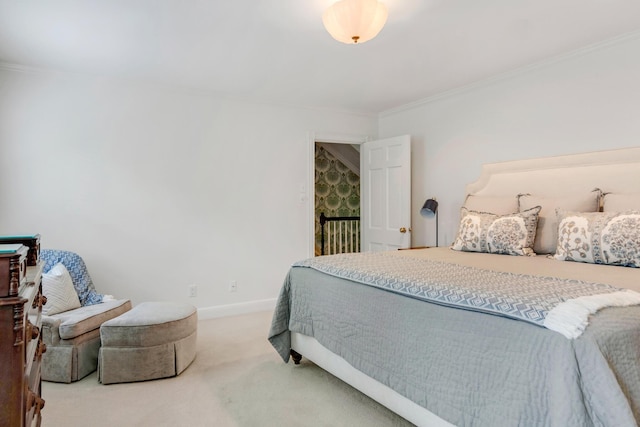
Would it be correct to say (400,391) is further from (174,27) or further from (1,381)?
(174,27)

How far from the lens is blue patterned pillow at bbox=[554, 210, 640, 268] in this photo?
2232 mm

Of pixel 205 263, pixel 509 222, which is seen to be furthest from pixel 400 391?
pixel 205 263

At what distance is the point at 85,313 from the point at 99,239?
98cm

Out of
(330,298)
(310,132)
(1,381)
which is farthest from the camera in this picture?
(310,132)

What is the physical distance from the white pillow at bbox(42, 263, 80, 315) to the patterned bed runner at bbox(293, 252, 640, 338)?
1.87 m

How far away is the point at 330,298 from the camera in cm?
231

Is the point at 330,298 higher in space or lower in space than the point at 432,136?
lower

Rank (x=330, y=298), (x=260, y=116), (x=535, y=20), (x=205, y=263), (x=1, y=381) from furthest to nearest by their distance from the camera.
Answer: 1. (x=260, y=116)
2. (x=205, y=263)
3. (x=535, y=20)
4. (x=330, y=298)
5. (x=1, y=381)

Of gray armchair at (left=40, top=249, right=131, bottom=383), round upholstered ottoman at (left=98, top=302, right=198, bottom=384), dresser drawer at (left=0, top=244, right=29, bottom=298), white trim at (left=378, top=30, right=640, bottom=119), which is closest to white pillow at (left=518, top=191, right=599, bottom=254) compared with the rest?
white trim at (left=378, top=30, right=640, bottom=119)

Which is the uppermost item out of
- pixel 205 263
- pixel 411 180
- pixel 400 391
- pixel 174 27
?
pixel 174 27

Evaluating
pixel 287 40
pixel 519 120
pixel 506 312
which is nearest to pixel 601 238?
pixel 506 312

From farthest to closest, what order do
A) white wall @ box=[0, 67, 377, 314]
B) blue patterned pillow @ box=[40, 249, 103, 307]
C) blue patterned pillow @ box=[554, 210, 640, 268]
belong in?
white wall @ box=[0, 67, 377, 314]
blue patterned pillow @ box=[40, 249, 103, 307]
blue patterned pillow @ box=[554, 210, 640, 268]

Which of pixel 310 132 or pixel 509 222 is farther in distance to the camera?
pixel 310 132

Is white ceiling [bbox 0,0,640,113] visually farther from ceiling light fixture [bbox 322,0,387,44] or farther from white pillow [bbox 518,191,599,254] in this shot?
white pillow [bbox 518,191,599,254]
